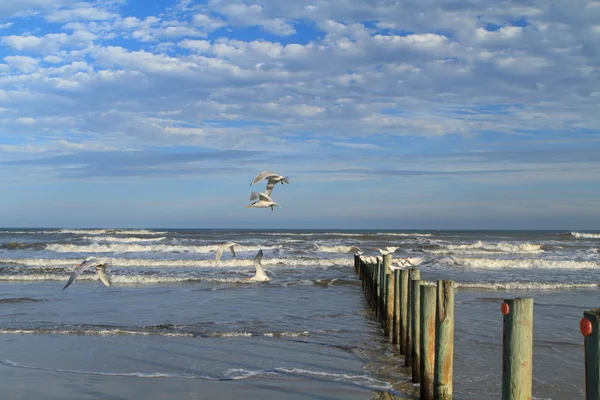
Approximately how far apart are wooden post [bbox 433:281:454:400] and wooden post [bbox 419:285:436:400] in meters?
0.39

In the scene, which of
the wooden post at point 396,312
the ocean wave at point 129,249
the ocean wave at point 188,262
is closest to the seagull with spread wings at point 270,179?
the wooden post at point 396,312

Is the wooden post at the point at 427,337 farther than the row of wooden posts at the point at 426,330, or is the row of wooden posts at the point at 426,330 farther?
the wooden post at the point at 427,337

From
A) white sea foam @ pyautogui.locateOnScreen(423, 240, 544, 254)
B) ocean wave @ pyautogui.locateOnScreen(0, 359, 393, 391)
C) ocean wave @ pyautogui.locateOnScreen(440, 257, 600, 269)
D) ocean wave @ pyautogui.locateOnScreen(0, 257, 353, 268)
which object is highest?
white sea foam @ pyautogui.locateOnScreen(423, 240, 544, 254)

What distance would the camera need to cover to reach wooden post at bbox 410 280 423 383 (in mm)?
6995

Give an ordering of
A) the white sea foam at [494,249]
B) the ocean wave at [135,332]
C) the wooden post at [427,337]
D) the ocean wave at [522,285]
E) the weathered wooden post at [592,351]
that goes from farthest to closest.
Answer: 1. the white sea foam at [494,249]
2. the ocean wave at [522,285]
3. the ocean wave at [135,332]
4. the wooden post at [427,337]
5. the weathered wooden post at [592,351]

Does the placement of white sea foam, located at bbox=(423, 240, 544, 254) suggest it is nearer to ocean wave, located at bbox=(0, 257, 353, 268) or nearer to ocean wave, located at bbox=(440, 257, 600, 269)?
ocean wave, located at bbox=(440, 257, 600, 269)

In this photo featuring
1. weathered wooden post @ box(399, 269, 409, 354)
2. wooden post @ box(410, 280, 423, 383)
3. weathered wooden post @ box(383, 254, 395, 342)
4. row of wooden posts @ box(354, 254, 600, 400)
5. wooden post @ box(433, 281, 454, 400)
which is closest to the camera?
row of wooden posts @ box(354, 254, 600, 400)

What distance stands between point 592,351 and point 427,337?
3137mm

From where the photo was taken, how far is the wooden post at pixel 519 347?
4238 mm

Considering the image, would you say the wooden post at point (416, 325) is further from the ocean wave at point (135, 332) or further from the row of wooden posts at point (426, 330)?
the ocean wave at point (135, 332)

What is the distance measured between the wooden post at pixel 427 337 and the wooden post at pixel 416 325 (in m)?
0.38

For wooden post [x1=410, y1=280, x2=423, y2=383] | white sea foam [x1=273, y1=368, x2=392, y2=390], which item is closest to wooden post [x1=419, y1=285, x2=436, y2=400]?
wooden post [x1=410, y1=280, x2=423, y2=383]

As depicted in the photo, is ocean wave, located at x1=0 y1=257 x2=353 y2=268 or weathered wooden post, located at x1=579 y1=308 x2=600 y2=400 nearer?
weathered wooden post, located at x1=579 y1=308 x2=600 y2=400

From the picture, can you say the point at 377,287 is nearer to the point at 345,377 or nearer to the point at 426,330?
the point at 345,377
